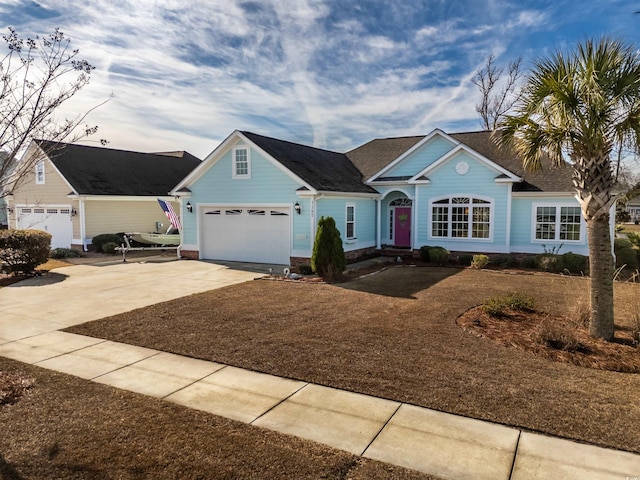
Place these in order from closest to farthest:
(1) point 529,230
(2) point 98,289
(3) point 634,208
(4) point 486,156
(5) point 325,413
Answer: (5) point 325,413, (2) point 98,289, (1) point 529,230, (4) point 486,156, (3) point 634,208

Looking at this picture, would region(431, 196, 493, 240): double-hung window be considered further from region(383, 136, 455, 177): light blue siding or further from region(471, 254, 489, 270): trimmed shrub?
region(383, 136, 455, 177): light blue siding

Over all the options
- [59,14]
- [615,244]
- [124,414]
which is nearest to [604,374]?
[124,414]

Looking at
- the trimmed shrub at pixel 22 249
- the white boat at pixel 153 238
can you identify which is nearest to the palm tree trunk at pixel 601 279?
the trimmed shrub at pixel 22 249

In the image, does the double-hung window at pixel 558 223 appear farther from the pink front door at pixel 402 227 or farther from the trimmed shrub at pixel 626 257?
the pink front door at pixel 402 227

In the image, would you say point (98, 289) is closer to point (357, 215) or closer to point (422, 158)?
point (357, 215)

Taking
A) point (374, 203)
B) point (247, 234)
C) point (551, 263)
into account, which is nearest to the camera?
point (551, 263)

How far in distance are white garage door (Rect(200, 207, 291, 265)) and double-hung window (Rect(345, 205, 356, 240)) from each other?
8.94 feet

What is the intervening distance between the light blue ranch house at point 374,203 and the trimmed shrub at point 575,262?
1.36 m

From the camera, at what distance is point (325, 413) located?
16.8 ft

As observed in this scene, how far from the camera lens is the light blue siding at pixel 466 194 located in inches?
689

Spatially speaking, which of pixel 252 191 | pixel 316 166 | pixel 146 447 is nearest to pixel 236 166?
pixel 252 191

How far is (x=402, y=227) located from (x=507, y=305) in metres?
11.3

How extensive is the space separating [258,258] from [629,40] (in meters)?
14.2

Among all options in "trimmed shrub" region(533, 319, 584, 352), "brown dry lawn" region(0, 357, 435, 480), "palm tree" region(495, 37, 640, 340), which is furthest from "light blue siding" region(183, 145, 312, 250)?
"brown dry lawn" region(0, 357, 435, 480)
